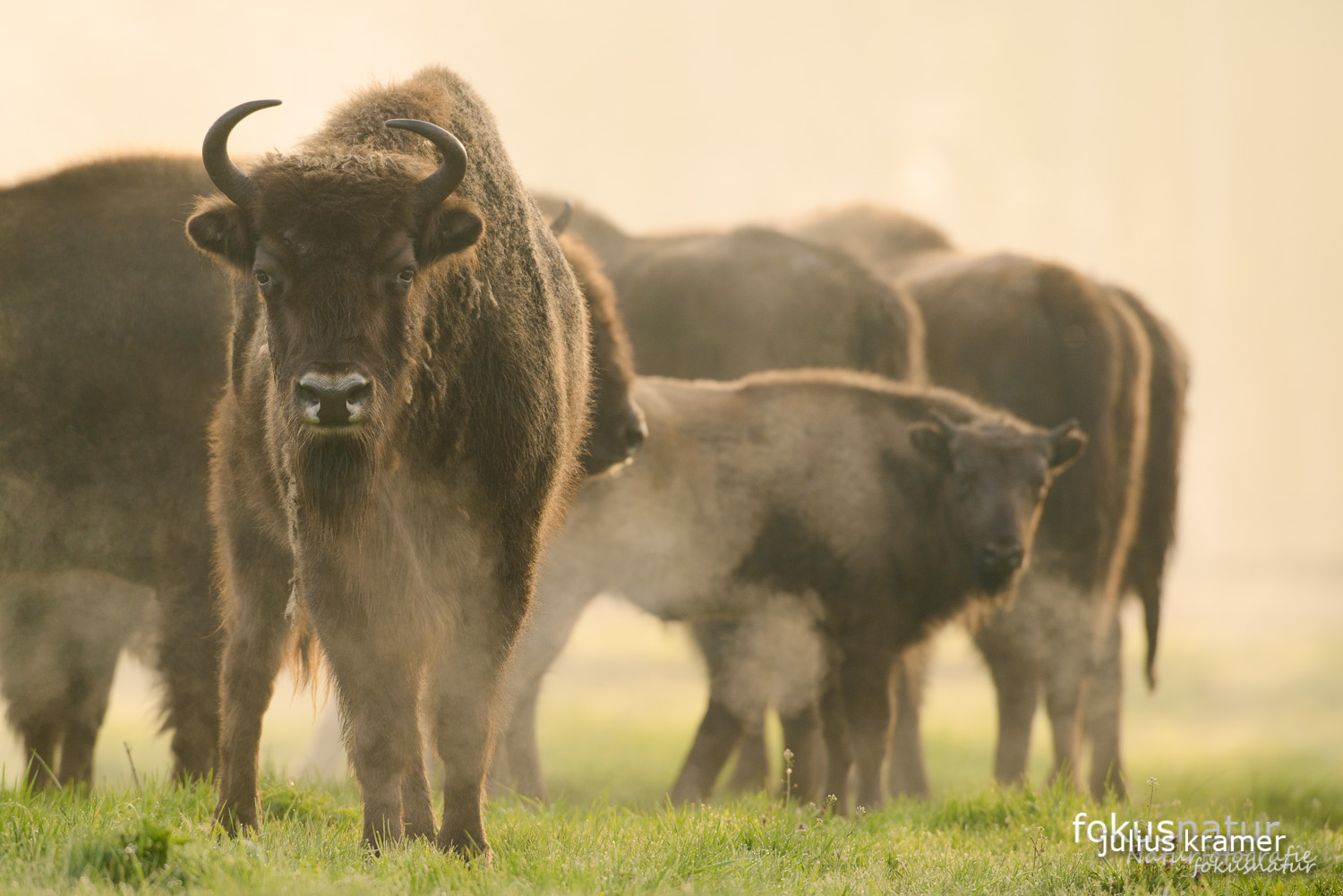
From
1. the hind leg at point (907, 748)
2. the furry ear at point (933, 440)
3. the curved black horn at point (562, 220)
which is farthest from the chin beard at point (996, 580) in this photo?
the curved black horn at point (562, 220)

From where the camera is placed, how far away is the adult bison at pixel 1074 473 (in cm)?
840

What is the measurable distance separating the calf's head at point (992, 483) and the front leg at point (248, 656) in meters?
4.02

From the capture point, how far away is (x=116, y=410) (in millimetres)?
5730

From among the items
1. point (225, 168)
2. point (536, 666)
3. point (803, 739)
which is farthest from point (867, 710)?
point (225, 168)

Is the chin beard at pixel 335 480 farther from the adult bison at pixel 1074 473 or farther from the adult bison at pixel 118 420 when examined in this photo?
the adult bison at pixel 1074 473

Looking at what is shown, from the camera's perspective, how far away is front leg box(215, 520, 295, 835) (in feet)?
14.7

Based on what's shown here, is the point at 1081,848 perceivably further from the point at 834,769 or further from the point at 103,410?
the point at 103,410

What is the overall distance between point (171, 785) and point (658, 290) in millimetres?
5004

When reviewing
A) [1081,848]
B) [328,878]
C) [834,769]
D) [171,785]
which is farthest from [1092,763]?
[328,878]

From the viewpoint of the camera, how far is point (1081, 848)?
4.78 meters

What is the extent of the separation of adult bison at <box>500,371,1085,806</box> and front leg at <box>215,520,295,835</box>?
7.86 ft

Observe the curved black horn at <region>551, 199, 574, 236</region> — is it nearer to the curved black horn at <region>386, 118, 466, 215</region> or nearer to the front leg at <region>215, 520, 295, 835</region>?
the front leg at <region>215, 520, 295, 835</region>

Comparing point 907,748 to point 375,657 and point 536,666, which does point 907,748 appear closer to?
point 536,666

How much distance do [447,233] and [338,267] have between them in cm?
39
